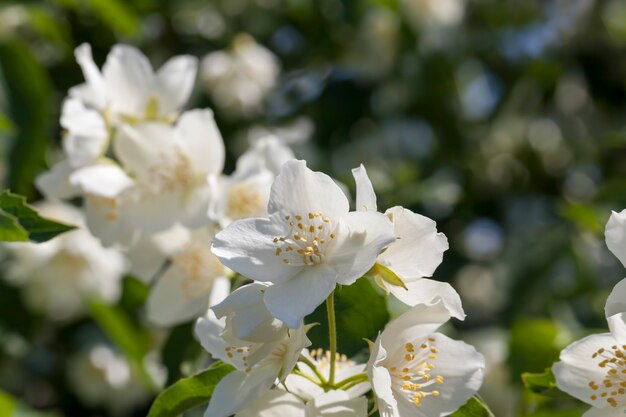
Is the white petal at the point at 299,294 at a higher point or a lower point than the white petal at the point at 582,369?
higher

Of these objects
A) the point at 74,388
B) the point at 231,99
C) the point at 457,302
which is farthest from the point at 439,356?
the point at 231,99

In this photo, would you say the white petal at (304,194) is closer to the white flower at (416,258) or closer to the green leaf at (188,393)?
the white flower at (416,258)

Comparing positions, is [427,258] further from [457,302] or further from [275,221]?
[275,221]

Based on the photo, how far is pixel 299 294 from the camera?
1008mm

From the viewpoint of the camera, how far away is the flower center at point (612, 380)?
1047mm

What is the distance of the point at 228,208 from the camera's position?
1503mm

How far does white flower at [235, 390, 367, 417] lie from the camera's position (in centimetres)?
101

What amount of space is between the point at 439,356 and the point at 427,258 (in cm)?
13

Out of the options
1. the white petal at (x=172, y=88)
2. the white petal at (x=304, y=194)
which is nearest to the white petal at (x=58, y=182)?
the white petal at (x=172, y=88)

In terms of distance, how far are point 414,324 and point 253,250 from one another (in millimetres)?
202

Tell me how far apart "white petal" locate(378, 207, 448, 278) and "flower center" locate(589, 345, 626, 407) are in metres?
0.22

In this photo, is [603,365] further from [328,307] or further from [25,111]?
[25,111]

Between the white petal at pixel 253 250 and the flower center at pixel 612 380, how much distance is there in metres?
0.37

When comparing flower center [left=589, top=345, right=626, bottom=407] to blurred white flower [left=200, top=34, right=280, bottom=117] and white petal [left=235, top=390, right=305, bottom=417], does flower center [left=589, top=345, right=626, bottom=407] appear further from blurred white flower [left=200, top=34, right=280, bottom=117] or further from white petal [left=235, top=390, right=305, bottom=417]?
blurred white flower [left=200, top=34, right=280, bottom=117]
